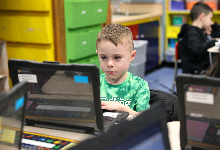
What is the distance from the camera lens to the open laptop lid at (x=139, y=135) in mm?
537

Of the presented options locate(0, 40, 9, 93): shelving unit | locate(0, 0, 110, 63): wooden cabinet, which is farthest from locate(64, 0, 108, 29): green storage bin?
locate(0, 40, 9, 93): shelving unit

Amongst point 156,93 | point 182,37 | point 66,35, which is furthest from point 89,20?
point 156,93

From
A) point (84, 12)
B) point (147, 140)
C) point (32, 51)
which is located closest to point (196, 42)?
point (84, 12)

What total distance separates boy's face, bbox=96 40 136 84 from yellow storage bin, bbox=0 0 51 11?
1.37 meters

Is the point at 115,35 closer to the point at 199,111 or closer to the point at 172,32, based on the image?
the point at 199,111

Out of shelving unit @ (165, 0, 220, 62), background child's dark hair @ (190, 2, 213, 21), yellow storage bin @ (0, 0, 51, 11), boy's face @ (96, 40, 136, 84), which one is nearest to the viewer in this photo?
boy's face @ (96, 40, 136, 84)

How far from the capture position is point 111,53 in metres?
1.33

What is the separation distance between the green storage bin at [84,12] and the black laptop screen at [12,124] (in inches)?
81.9

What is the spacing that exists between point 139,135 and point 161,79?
4117 mm

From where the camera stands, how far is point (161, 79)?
15.3ft

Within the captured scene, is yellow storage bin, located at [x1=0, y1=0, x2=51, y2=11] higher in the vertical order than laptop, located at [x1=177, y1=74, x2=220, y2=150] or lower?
higher

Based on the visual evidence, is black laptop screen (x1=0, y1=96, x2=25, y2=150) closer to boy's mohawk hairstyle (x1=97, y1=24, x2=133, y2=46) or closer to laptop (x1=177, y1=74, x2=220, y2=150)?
laptop (x1=177, y1=74, x2=220, y2=150)

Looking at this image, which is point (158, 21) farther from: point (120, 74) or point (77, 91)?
point (77, 91)

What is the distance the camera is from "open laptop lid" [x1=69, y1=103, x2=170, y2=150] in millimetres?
537
